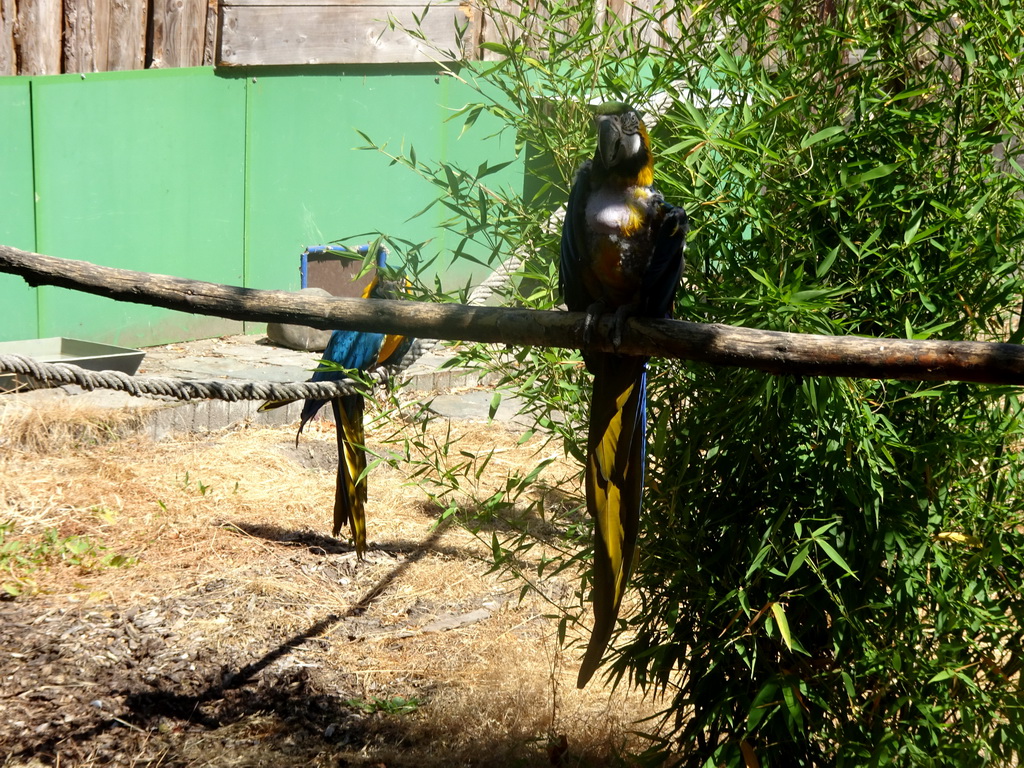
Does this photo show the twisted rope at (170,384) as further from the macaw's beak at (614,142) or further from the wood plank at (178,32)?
the wood plank at (178,32)

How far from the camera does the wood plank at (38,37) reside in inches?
169

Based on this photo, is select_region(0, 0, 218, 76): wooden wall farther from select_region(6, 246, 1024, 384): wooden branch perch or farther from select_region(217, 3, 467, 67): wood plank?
select_region(6, 246, 1024, 384): wooden branch perch

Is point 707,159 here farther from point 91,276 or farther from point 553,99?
point 91,276

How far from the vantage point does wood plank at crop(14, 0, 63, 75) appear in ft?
14.1

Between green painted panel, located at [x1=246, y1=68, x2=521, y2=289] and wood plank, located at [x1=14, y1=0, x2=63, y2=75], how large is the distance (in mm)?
1039

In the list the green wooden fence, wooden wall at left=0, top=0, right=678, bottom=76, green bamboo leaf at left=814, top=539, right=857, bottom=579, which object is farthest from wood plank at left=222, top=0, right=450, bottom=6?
green bamboo leaf at left=814, top=539, right=857, bottom=579

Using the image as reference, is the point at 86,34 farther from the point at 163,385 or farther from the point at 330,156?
the point at 163,385

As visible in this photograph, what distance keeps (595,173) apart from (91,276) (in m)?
0.95

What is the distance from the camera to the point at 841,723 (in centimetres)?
201

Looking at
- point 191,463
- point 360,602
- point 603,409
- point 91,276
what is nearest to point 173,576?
point 360,602

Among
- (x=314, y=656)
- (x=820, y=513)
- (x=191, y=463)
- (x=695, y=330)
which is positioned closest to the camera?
(x=695, y=330)

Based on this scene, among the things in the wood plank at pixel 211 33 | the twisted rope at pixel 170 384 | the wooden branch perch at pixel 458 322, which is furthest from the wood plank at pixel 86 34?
the wooden branch perch at pixel 458 322

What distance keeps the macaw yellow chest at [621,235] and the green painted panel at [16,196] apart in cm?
333

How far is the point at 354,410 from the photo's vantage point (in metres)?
3.31
